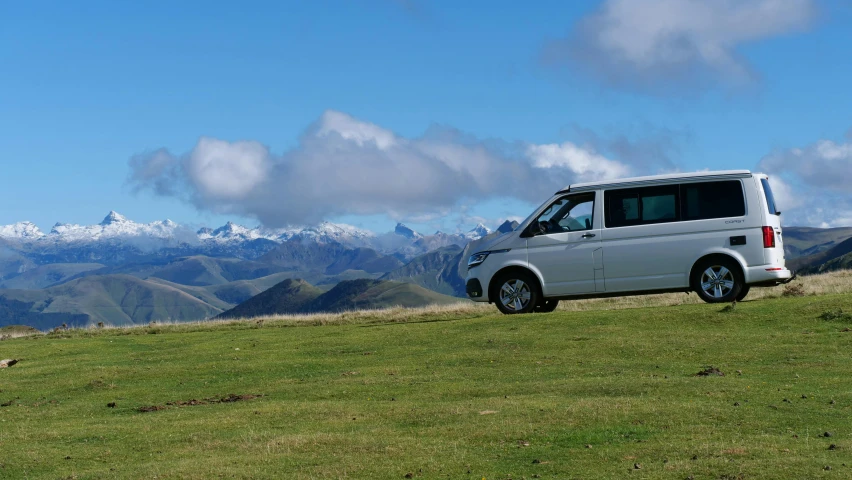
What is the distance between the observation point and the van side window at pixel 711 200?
78.0 ft

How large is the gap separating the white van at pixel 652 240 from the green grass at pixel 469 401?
2.81 feet

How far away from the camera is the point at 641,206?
2430 cm

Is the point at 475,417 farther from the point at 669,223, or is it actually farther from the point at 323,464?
the point at 669,223

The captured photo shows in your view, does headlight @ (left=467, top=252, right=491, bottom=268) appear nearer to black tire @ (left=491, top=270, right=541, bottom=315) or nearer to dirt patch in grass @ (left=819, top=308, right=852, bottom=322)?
black tire @ (left=491, top=270, right=541, bottom=315)

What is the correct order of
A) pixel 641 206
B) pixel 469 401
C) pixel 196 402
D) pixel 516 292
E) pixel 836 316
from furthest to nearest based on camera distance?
pixel 516 292 → pixel 641 206 → pixel 836 316 → pixel 196 402 → pixel 469 401

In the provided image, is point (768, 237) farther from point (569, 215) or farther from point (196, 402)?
point (196, 402)

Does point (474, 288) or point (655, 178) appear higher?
point (655, 178)

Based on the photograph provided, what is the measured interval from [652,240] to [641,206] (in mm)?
964

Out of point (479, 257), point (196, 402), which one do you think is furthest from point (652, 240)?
point (196, 402)

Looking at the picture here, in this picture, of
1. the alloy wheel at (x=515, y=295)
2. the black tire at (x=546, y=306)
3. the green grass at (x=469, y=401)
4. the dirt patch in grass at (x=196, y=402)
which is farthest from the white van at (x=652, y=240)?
the dirt patch in grass at (x=196, y=402)

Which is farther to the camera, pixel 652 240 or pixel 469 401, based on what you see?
pixel 652 240

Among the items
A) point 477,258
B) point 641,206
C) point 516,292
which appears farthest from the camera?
point 477,258

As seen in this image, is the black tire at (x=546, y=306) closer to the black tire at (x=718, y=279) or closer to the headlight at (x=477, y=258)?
the headlight at (x=477, y=258)

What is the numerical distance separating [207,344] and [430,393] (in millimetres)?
11661
